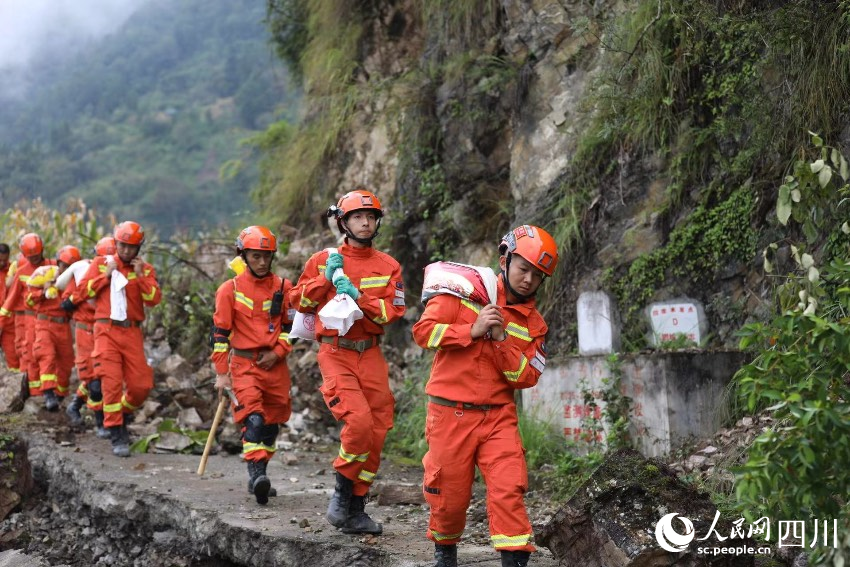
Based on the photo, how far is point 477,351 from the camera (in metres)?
4.85

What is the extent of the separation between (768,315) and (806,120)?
5.15 feet

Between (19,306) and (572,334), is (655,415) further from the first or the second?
(19,306)

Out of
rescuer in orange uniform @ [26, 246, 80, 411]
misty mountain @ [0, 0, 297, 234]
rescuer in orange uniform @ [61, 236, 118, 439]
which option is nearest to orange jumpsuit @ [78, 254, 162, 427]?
rescuer in orange uniform @ [61, 236, 118, 439]

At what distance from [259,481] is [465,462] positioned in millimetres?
2687

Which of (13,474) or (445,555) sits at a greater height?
(13,474)

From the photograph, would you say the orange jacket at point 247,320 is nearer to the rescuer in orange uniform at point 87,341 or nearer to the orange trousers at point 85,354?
the rescuer in orange uniform at point 87,341

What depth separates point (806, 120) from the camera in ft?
24.0

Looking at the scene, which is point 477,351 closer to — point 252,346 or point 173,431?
point 252,346

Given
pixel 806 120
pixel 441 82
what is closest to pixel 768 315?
pixel 806 120

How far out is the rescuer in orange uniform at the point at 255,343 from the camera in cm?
705

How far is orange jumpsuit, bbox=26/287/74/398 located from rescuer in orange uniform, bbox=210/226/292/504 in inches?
205

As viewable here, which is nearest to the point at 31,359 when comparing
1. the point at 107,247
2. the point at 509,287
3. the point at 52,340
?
the point at 52,340

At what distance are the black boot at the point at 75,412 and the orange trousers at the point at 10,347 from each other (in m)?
2.20

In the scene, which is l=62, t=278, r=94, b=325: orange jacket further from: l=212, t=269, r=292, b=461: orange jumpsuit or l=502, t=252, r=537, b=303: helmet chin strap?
l=502, t=252, r=537, b=303: helmet chin strap
